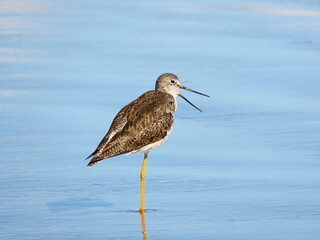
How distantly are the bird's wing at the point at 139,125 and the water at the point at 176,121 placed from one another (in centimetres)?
32

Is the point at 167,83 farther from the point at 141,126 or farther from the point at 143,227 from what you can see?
the point at 143,227

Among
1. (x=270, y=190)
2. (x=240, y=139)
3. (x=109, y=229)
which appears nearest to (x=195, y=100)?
(x=240, y=139)

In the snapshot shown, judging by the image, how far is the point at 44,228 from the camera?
7.36 m

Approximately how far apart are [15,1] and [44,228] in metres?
9.92

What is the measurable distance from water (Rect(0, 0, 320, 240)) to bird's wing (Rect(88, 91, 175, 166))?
1.06 ft

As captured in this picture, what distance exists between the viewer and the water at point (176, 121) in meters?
7.68

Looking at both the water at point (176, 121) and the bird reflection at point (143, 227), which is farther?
the water at point (176, 121)

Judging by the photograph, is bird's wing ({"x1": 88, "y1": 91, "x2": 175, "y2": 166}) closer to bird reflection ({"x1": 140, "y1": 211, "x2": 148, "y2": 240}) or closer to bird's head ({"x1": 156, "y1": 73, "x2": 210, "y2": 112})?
bird's head ({"x1": 156, "y1": 73, "x2": 210, "y2": 112})

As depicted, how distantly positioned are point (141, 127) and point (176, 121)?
6.31 feet

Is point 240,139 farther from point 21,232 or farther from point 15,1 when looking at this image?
point 15,1

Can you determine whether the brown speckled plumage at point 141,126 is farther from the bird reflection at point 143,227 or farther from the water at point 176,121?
the bird reflection at point 143,227

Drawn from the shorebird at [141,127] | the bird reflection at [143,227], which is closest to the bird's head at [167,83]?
the shorebird at [141,127]

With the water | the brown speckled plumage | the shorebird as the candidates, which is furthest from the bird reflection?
the brown speckled plumage

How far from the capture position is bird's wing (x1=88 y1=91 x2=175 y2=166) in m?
8.53
